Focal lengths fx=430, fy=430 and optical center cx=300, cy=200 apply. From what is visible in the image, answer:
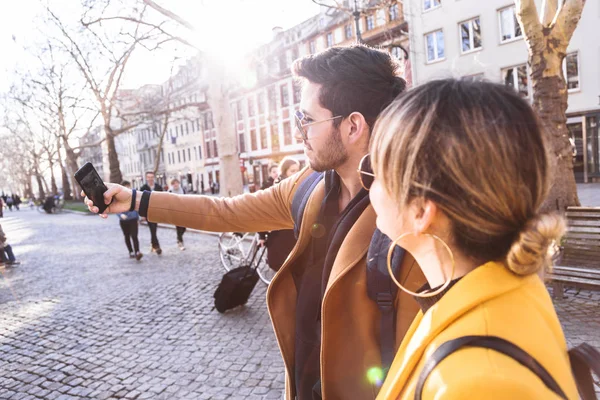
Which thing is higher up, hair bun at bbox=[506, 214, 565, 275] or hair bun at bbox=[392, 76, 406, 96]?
hair bun at bbox=[392, 76, 406, 96]

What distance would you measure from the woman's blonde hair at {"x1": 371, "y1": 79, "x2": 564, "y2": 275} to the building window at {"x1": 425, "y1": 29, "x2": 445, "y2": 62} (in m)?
27.2

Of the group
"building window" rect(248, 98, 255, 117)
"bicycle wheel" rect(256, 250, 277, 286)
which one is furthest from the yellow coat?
"building window" rect(248, 98, 255, 117)

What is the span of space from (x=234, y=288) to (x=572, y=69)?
2254cm

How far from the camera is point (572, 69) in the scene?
2123 centimetres

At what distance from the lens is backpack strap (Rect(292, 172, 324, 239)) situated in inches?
71.3

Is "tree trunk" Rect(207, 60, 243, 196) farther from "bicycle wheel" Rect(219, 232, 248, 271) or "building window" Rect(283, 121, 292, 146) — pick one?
"building window" Rect(283, 121, 292, 146)

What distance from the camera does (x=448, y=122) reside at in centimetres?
84

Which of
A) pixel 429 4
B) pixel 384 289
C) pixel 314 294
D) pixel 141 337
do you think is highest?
pixel 429 4

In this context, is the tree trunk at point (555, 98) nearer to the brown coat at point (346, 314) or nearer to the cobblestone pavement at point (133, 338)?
the cobblestone pavement at point (133, 338)

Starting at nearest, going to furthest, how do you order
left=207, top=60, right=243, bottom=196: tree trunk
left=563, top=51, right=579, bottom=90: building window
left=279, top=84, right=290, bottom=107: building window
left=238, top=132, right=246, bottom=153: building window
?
left=207, top=60, right=243, bottom=196: tree trunk, left=563, top=51, right=579, bottom=90: building window, left=279, top=84, right=290, bottom=107: building window, left=238, top=132, right=246, bottom=153: building window

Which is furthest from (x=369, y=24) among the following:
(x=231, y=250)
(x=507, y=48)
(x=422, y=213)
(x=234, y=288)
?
(x=422, y=213)

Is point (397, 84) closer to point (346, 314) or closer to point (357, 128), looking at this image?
point (357, 128)

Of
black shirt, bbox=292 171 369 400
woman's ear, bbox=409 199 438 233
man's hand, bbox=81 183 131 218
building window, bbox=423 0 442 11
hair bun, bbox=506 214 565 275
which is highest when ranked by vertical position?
building window, bbox=423 0 442 11

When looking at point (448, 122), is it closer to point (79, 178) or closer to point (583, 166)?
point (79, 178)
